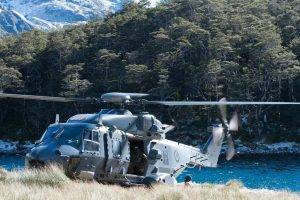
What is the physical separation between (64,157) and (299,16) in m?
58.6

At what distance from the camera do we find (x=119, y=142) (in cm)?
1530

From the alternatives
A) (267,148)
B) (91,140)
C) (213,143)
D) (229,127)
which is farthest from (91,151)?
(267,148)

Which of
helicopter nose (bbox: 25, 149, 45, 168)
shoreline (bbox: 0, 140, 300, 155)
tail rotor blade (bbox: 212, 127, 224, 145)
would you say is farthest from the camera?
shoreline (bbox: 0, 140, 300, 155)

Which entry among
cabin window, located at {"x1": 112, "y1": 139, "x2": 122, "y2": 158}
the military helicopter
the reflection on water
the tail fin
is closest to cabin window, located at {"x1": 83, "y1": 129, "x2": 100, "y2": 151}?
the military helicopter

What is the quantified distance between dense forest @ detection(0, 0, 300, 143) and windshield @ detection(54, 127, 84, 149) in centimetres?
4428

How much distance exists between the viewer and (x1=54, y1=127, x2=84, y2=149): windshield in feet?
45.9

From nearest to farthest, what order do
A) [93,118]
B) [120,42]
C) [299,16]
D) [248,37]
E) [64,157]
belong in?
[64,157], [93,118], [248,37], [299,16], [120,42]

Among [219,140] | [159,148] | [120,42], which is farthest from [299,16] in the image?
[159,148]

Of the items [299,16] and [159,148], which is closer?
[159,148]

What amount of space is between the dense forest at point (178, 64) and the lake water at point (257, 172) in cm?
1185

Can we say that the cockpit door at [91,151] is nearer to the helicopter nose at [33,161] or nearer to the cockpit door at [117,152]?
the cockpit door at [117,152]

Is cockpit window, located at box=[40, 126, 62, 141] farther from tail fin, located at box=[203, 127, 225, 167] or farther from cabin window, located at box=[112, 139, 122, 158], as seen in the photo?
tail fin, located at box=[203, 127, 225, 167]

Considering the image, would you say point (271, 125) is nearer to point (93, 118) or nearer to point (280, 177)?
point (280, 177)

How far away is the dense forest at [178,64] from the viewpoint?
58.7 m
